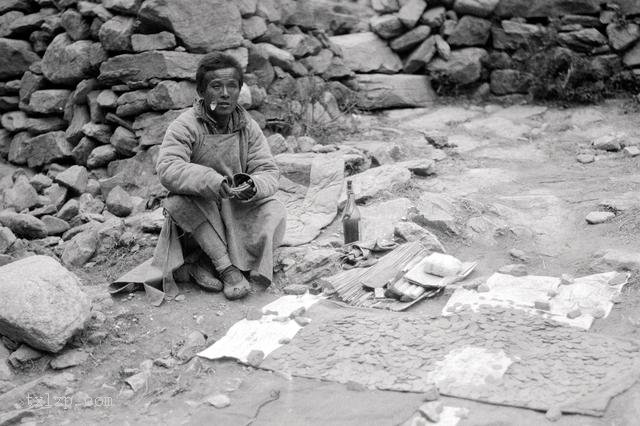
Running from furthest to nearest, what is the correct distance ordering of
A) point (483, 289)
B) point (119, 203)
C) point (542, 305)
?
1. point (119, 203)
2. point (483, 289)
3. point (542, 305)

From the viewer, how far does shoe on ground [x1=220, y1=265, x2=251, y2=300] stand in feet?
14.9

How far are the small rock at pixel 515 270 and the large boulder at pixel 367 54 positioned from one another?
16.7ft

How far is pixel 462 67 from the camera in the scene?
29.7 feet

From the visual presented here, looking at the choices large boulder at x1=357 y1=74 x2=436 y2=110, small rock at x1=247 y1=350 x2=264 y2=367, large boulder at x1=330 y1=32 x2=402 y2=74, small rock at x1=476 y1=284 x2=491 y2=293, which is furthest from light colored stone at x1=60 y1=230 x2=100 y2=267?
large boulder at x1=330 y1=32 x2=402 y2=74

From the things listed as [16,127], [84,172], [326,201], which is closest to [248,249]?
[326,201]

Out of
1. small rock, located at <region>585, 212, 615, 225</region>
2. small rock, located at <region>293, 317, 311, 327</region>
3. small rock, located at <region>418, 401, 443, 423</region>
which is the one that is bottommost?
small rock, located at <region>293, 317, 311, 327</region>

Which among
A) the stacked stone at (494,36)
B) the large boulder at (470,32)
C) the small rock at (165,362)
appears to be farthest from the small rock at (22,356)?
the large boulder at (470,32)

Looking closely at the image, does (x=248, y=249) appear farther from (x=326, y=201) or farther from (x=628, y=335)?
(x=628, y=335)

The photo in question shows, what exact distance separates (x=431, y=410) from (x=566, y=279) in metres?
1.68

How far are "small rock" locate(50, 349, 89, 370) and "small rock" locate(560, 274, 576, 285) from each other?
113 inches

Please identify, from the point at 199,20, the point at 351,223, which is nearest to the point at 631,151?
the point at 351,223

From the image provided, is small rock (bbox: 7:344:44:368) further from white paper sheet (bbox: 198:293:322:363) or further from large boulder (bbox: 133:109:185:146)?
large boulder (bbox: 133:109:185:146)

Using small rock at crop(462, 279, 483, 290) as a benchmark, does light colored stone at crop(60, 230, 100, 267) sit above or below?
below
